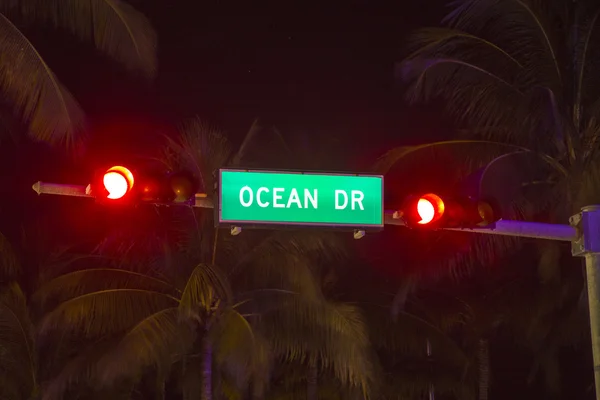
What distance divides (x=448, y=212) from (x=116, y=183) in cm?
294

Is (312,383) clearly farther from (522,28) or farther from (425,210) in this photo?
(425,210)

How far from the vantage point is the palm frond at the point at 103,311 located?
17672 mm

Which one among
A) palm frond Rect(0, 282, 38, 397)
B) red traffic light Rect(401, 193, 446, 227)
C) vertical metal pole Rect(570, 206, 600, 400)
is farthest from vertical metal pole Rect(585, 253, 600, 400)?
palm frond Rect(0, 282, 38, 397)

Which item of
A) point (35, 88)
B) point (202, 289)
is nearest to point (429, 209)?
point (35, 88)

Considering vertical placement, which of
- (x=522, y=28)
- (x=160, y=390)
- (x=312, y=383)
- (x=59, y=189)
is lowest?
(x=160, y=390)

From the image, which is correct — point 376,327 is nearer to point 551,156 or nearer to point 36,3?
point 551,156

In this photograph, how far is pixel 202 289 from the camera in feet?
55.1

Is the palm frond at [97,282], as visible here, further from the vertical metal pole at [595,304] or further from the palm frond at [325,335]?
the vertical metal pole at [595,304]

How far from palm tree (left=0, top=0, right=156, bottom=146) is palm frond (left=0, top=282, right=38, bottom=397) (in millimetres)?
8072

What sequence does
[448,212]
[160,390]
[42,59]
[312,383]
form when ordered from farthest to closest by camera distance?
[312,383] < [160,390] < [42,59] < [448,212]

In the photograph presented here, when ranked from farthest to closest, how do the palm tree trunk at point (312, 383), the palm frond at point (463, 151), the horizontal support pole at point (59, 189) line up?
the palm tree trunk at point (312, 383) < the palm frond at point (463, 151) < the horizontal support pole at point (59, 189)

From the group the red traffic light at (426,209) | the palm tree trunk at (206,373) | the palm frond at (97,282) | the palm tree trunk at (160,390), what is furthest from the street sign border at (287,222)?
the palm tree trunk at (160,390)

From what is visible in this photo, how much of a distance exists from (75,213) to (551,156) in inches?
468

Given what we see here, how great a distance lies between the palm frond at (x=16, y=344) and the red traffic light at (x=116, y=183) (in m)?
14.3
